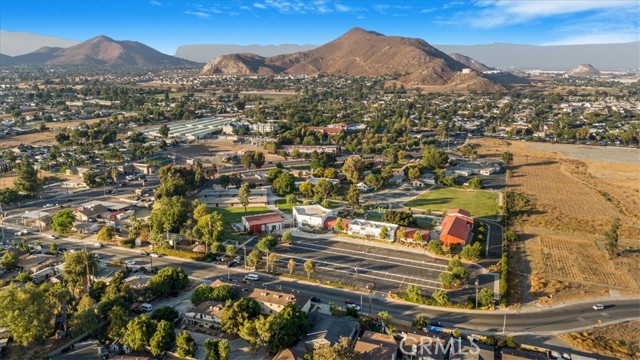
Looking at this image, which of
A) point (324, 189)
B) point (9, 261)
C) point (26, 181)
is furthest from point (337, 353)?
point (26, 181)

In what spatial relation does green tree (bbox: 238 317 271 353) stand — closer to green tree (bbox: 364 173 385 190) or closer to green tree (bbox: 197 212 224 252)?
green tree (bbox: 197 212 224 252)

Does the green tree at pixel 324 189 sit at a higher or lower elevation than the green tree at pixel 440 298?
higher

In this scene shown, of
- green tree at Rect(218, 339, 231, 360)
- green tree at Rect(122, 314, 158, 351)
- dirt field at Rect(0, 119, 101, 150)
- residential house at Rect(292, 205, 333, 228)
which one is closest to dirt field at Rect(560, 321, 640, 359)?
green tree at Rect(218, 339, 231, 360)

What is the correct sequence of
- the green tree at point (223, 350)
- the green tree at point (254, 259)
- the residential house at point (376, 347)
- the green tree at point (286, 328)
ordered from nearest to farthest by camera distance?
the residential house at point (376, 347)
the green tree at point (223, 350)
the green tree at point (286, 328)
the green tree at point (254, 259)

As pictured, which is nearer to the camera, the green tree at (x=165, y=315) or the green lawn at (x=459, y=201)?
the green tree at (x=165, y=315)

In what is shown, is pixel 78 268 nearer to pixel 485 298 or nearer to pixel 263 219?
pixel 263 219

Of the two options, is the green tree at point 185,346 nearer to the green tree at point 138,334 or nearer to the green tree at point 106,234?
the green tree at point 138,334

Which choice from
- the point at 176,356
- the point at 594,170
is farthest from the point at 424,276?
the point at 594,170

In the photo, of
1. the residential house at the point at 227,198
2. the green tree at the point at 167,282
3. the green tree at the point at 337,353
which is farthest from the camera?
the residential house at the point at 227,198

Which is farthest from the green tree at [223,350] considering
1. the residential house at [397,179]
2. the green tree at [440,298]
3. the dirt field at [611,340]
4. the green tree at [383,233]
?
the residential house at [397,179]

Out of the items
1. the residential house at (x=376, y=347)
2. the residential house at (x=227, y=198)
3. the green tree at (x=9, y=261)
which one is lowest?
the green tree at (x=9, y=261)
